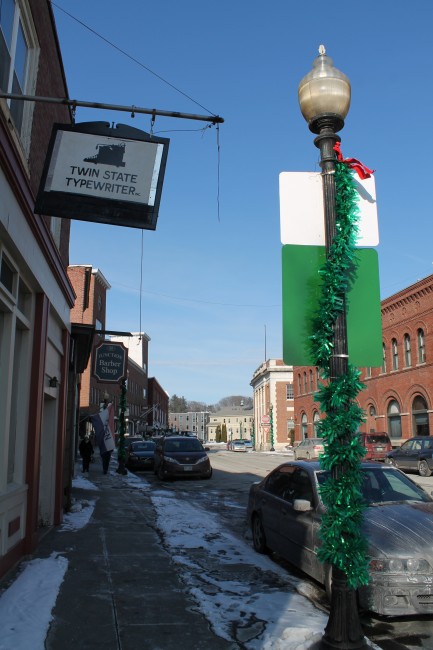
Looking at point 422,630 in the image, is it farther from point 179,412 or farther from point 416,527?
point 179,412

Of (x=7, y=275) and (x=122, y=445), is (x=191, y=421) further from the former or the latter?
(x=7, y=275)

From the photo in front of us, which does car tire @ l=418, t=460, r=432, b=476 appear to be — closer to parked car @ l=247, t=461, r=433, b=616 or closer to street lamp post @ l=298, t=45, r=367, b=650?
parked car @ l=247, t=461, r=433, b=616

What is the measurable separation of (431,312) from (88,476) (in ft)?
77.9

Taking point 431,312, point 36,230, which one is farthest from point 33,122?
point 431,312

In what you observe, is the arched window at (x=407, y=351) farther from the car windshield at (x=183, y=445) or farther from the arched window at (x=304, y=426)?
the car windshield at (x=183, y=445)

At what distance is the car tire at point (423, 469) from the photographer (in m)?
21.8

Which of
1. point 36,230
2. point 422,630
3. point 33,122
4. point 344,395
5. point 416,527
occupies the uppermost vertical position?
point 33,122

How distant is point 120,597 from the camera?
5832 millimetres

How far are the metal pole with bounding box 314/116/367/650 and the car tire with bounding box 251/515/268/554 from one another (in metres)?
4.02

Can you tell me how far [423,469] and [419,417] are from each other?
1481 cm

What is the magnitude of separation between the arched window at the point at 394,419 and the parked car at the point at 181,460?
837 inches

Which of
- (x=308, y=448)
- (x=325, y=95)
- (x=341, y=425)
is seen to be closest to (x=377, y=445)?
(x=308, y=448)

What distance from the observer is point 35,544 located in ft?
25.8

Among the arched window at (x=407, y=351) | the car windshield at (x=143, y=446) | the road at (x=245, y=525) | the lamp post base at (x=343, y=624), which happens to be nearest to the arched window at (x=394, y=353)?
the arched window at (x=407, y=351)
